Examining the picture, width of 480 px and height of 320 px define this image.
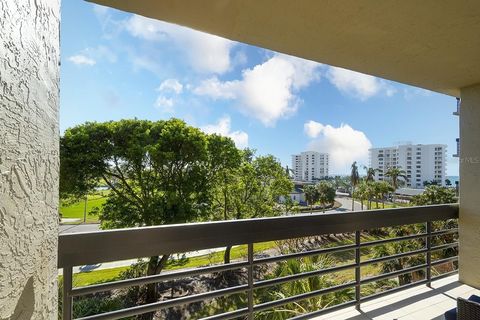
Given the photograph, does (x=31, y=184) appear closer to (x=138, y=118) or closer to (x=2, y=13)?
(x=2, y=13)

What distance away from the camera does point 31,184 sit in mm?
705

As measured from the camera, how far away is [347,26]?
1611 millimetres

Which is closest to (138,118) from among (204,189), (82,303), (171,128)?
(171,128)

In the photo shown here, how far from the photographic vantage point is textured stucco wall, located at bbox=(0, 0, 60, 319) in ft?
1.93

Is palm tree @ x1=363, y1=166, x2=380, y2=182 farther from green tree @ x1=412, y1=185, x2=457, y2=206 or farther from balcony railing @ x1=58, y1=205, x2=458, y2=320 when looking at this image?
balcony railing @ x1=58, y1=205, x2=458, y2=320

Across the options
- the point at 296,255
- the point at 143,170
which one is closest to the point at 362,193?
the point at 143,170

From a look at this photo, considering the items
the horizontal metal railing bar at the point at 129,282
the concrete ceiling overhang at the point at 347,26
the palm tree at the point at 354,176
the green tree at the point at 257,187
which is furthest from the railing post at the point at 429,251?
the palm tree at the point at 354,176

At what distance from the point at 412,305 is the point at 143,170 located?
11.5 m

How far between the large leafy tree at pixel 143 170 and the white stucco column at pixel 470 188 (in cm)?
971

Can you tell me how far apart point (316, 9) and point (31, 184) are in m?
1.51

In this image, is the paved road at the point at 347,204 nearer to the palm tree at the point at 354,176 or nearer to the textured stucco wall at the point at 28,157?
the palm tree at the point at 354,176

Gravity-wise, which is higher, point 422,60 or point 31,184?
point 422,60

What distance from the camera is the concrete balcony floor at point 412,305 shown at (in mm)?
2062

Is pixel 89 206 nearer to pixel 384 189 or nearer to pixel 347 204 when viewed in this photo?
pixel 384 189
